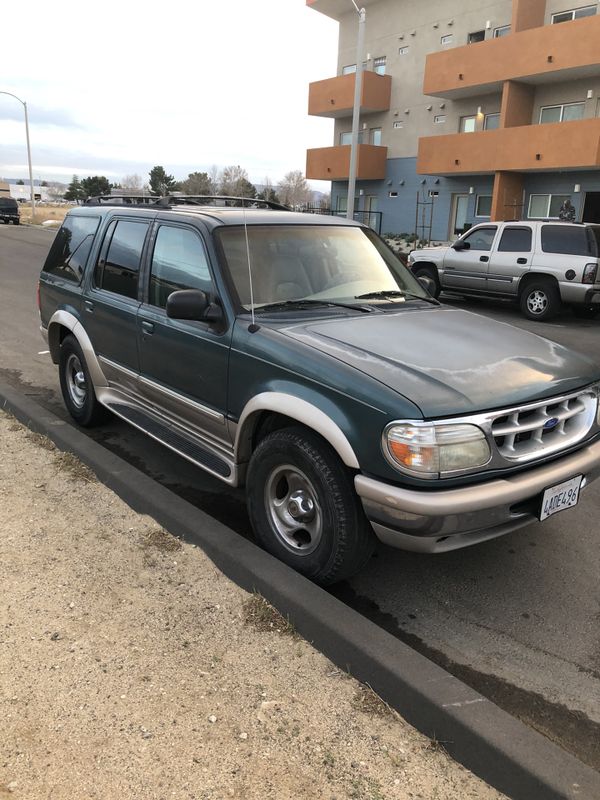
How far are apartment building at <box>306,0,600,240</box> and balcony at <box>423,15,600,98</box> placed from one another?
0.04m

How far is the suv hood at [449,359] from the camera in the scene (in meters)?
2.86

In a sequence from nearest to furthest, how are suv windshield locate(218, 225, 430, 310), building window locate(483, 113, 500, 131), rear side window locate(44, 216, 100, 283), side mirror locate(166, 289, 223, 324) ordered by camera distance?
side mirror locate(166, 289, 223, 324) → suv windshield locate(218, 225, 430, 310) → rear side window locate(44, 216, 100, 283) → building window locate(483, 113, 500, 131)

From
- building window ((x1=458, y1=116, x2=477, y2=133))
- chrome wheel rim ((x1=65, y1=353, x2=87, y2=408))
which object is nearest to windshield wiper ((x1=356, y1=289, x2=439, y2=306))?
chrome wheel rim ((x1=65, y1=353, x2=87, y2=408))

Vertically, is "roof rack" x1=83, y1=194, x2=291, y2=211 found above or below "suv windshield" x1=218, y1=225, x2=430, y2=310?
above

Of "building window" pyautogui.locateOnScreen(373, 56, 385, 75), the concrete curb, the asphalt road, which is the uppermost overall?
"building window" pyautogui.locateOnScreen(373, 56, 385, 75)

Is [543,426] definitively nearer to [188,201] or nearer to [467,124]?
[188,201]

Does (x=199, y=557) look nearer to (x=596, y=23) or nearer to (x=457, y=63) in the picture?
(x=596, y=23)

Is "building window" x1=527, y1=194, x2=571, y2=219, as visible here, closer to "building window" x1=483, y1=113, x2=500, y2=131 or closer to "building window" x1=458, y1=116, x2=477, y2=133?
"building window" x1=483, y1=113, x2=500, y2=131

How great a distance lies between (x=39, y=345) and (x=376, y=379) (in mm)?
7076

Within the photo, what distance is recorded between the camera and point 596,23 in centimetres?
1994

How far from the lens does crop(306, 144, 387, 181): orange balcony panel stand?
98.5 ft

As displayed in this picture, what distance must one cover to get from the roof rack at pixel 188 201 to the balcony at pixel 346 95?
2694 cm

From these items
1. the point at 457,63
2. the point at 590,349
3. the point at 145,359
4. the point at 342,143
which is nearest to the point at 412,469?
the point at 145,359

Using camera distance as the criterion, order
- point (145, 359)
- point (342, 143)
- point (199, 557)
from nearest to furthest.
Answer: point (199, 557), point (145, 359), point (342, 143)
